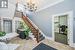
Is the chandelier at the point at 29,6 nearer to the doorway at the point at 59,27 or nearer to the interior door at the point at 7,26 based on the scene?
the interior door at the point at 7,26

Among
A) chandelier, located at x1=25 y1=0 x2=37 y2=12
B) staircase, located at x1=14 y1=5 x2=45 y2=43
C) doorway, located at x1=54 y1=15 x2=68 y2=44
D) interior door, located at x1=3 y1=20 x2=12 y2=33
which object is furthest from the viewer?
doorway, located at x1=54 y1=15 x2=68 y2=44

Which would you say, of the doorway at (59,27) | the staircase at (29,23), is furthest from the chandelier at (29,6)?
the doorway at (59,27)

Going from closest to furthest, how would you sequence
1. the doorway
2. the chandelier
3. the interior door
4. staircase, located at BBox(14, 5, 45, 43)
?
the interior door, staircase, located at BBox(14, 5, 45, 43), the chandelier, the doorway

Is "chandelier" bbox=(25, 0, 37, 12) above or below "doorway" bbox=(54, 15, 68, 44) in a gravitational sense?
above

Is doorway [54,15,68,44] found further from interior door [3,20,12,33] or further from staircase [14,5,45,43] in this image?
interior door [3,20,12,33]

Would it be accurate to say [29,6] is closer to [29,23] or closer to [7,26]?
[29,23]

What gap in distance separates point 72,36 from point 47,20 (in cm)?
189

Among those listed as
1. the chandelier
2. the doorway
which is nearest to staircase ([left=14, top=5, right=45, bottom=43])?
the chandelier

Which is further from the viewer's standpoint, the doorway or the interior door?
the doorway

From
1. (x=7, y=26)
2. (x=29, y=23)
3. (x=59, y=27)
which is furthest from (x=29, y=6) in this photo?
(x=59, y=27)

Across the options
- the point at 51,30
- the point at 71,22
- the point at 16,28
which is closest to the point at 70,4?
the point at 71,22

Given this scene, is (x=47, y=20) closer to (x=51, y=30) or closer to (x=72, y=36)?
(x=51, y=30)

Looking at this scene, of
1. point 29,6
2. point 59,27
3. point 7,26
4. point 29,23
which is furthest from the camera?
point 59,27

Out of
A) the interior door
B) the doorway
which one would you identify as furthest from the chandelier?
the doorway
